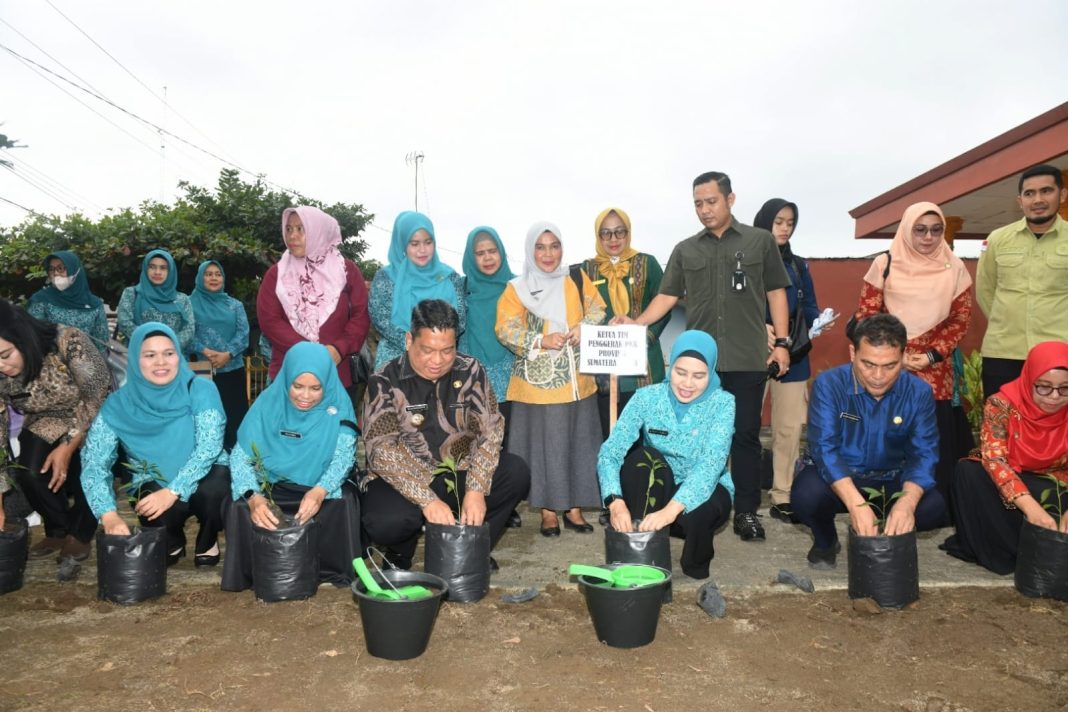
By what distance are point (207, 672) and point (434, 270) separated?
270cm

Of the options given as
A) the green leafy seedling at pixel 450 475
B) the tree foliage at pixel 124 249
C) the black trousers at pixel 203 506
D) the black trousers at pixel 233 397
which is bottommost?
the black trousers at pixel 203 506

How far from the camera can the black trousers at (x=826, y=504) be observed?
12.0 feet

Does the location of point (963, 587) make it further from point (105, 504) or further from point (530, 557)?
point (105, 504)

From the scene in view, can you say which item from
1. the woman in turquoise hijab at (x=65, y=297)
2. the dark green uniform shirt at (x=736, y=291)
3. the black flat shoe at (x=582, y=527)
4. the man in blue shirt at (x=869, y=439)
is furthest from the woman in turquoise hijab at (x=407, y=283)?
the woman in turquoise hijab at (x=65, y=297)

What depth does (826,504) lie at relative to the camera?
3.73 m

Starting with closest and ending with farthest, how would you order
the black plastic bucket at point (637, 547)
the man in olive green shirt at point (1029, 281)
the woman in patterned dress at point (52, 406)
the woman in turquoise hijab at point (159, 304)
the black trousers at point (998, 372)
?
the black plastic bucket at point (637, 547) → the woman in patterned dress at point (52, 406) → the man in olive green shirt at point (1029, 281) → the black trousers at point (998, 372) → the woman in turquoise hijab at point (159, 304)

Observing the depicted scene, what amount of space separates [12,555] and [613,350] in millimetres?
3038

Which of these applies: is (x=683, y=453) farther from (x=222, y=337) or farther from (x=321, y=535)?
(x=222, y=337)

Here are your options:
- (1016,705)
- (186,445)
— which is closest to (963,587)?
(1016,705)

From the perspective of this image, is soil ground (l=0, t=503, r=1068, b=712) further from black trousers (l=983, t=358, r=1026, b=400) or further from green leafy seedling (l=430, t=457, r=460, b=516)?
black trousers (l=983, t=358, r=1026, b=400)

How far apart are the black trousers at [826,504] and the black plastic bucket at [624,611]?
121 centimetres

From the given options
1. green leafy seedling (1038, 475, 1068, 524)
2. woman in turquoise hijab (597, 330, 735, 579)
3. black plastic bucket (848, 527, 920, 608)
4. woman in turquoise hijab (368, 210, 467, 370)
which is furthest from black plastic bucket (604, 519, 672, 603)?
woman in turquoise hijab (368, 210, 467, 370)

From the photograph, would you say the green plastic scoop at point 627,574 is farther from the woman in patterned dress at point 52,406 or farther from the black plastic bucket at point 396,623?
the woman in patterned dress at point 52,406

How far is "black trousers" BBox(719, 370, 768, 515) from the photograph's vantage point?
427 centimetres
